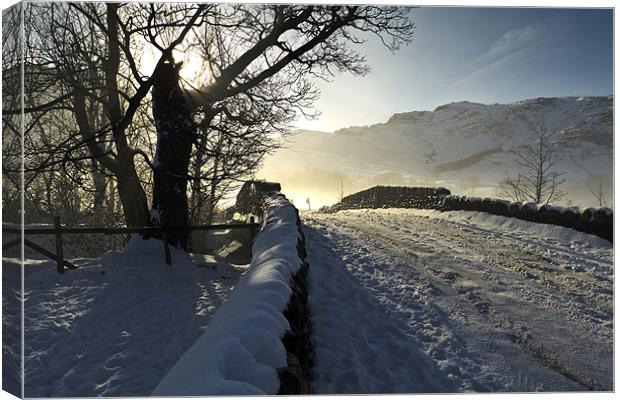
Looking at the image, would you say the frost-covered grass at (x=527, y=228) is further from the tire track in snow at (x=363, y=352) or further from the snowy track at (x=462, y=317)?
the tire track in snow at (x=363, y=352)

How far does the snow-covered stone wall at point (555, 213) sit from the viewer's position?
6.40 metres

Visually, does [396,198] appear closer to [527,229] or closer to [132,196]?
[527,229]

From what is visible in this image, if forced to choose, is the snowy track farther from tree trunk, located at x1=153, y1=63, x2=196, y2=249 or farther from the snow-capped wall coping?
tree trunk, located at x1=153, y1=63, x2=196, y2=249

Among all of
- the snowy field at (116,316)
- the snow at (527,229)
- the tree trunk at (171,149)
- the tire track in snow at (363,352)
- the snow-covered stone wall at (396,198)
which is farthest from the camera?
the snow-covered stone wall at (396,198)

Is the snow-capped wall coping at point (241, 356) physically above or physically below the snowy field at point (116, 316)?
above

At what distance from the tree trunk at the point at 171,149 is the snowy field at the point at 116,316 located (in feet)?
1.94

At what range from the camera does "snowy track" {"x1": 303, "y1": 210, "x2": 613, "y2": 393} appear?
8.86 ft

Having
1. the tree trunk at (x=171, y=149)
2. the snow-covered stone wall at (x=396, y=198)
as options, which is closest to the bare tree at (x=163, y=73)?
the tree trunk at (x=171, y=149)

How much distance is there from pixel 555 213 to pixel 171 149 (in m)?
7.75

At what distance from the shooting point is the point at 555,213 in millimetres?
7500

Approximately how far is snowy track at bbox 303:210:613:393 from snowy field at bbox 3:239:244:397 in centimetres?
162

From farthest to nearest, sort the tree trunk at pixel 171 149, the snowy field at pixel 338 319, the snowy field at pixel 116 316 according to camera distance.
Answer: the tree trunk at pixel 171 149, the snowy field at pixel 116 316, the snowy field at pixel 338 319

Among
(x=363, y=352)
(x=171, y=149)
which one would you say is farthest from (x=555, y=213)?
(x=171, y=149)

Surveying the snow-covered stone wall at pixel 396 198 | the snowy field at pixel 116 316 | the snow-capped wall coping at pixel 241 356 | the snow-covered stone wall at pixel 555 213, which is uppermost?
the snow-covered stone wall at pixel 396 198
